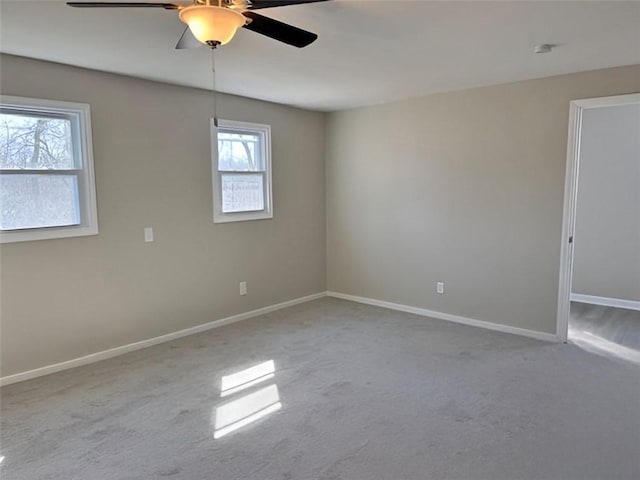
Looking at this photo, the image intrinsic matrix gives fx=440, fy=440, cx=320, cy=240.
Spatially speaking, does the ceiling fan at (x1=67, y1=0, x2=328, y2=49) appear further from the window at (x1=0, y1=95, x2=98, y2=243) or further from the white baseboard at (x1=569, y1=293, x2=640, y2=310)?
the white baseboard at (x1=569, y1=293, x2=640, y2=310)

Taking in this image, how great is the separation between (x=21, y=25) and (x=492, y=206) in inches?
156

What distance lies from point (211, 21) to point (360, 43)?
1225 mm

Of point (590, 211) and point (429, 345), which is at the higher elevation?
point (590, 211)

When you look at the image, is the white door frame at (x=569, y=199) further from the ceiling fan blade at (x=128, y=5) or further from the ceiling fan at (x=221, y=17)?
the ceiling fan blade at (x=128, y=5)

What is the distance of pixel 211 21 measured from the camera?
1.91 metres

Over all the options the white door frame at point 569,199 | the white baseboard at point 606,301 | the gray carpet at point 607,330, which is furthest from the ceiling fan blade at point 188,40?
the white baseboard at point 606,301

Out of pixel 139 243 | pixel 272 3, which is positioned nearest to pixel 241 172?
pixel 139 243

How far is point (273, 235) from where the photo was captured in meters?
5.10

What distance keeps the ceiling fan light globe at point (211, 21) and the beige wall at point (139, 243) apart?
1.98 m

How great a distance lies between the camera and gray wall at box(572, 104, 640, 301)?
5016 millimetres

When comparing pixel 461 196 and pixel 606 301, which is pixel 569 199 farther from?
pixel 606 301

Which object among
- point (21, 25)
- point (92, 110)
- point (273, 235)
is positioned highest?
→ point (21, 25)

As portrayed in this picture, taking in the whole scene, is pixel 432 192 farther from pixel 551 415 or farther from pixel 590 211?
pixel 551 415

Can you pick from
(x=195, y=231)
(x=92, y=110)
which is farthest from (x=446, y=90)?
(x=92, y=110)
